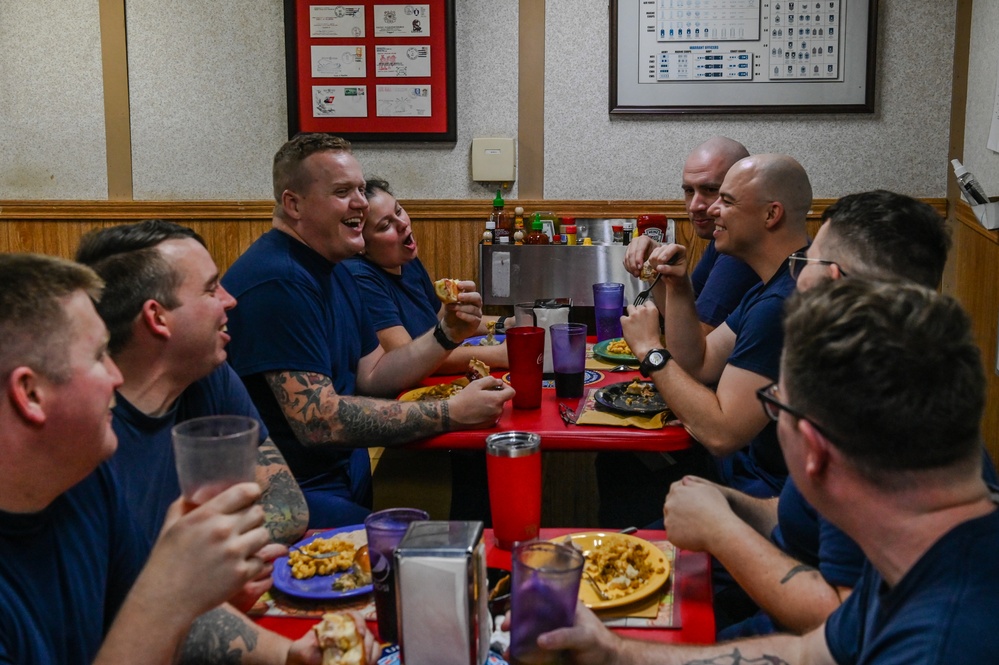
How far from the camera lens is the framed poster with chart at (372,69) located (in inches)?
171

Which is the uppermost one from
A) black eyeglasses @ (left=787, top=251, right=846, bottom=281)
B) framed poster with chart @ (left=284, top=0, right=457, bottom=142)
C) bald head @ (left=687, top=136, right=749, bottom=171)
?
framed poster with chart @ (left=284, top=0, right=457, bottom=142)

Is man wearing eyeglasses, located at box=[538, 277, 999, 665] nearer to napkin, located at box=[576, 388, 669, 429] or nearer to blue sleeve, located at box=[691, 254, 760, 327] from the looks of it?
napkin, located at box=[576, 388, 669, 429]

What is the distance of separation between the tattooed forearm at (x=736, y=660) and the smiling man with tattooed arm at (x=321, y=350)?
1.07 m

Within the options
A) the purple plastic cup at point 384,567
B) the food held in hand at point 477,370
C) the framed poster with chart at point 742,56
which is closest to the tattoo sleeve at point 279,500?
the purple plastic cup at point 384,567

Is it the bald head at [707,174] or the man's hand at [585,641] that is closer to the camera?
the man's hand at [585,641]

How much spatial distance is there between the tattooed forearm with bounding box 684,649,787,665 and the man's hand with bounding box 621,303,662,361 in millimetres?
1198

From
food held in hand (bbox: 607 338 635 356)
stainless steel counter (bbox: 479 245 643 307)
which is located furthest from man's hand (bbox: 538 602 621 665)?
stainless steel counter (bbox: 479 245 643 307)

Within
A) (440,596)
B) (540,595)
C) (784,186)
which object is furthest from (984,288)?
(440,596)

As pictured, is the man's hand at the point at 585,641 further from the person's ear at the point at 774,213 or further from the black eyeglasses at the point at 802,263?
the person's ear at the point at 774,213

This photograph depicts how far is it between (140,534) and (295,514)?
36cm

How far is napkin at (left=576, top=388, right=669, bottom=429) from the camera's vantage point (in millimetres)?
2309

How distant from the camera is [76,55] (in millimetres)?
4441

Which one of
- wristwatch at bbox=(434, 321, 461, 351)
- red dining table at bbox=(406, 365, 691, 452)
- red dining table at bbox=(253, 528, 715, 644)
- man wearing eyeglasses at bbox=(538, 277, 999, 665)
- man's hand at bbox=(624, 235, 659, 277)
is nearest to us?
man wearing eyeglasses at bbox=(538, 277, 999, 665)

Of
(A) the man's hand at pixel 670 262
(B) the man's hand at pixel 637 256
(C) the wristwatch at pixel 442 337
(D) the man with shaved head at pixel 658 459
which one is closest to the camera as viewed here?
(C) the wristwatch at pixel 442 337
